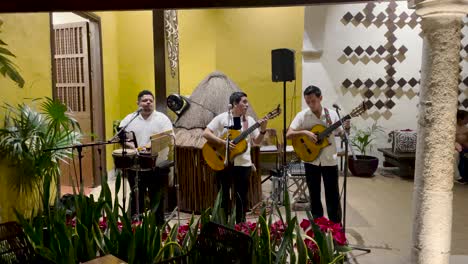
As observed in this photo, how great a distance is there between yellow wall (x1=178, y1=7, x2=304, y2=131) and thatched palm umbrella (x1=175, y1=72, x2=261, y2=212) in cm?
170

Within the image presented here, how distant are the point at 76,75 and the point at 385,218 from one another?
4262 millimetres

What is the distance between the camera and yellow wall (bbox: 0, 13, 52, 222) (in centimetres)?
332

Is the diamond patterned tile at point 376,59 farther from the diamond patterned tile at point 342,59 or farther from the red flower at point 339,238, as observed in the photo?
the red flower at point 339,238

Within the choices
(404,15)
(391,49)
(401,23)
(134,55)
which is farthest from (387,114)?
(134,55)

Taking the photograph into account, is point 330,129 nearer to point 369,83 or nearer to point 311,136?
point 311,136

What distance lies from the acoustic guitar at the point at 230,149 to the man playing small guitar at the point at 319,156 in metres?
0.27

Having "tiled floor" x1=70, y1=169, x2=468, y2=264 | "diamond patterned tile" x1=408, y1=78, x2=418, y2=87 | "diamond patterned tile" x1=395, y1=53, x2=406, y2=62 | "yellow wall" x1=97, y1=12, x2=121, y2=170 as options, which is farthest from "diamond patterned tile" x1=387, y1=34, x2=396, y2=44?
"yellow wall" x1=97, y1=12, x2=121, y2=170

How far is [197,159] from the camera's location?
4211 millimetres

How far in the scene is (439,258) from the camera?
8.15ft

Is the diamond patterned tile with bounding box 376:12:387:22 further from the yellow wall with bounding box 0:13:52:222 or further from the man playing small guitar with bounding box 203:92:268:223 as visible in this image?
the yellow wall with bounding box 0:13:52:222

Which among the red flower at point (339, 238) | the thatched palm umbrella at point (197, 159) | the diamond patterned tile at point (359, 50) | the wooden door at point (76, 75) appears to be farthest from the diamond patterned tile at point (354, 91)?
the red flower at point (339, 238)

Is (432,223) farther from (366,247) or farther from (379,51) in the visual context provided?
(379,51)

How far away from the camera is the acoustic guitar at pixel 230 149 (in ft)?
11.8

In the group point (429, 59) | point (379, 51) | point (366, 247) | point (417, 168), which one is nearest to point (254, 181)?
point (366, 247)
